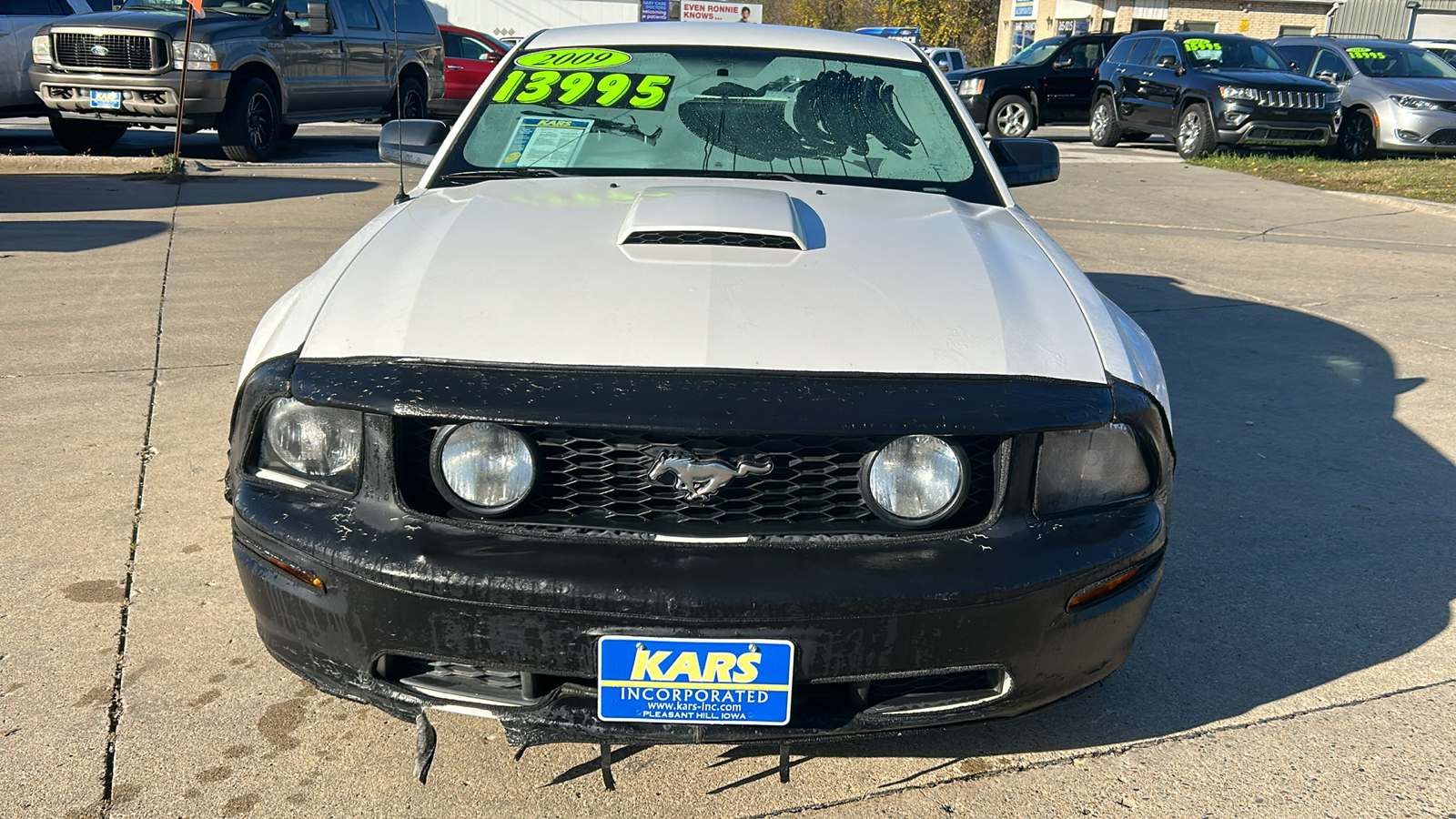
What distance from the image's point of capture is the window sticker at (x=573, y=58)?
148 inches

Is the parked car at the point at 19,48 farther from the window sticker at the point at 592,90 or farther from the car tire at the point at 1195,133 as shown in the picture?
the car tire at the point at 1195,133

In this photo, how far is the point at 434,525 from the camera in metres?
2.12

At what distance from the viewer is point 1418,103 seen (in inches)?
580

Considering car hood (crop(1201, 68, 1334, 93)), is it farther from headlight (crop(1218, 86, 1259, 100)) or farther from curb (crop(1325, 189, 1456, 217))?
curb (crop(1325, 189, 1456, 217))

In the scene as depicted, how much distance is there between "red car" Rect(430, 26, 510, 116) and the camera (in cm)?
1780

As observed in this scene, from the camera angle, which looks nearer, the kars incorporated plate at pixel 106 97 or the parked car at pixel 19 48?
the kars incorporated plate at pixel 106 97

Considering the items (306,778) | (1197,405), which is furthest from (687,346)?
(1197,405)

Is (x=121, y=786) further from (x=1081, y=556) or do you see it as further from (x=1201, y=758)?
(x=1201, y=758)

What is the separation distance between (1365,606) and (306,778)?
2.71m

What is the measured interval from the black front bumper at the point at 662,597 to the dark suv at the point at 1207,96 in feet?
45.7

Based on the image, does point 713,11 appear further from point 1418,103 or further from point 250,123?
point 250,123

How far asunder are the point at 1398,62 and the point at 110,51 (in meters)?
15.2

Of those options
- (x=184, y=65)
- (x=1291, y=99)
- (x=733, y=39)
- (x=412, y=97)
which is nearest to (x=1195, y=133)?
(x=1291, y=99)

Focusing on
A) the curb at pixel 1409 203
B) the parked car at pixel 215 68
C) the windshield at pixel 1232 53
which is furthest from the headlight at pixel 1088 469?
the windshield at pixel 1232 53
